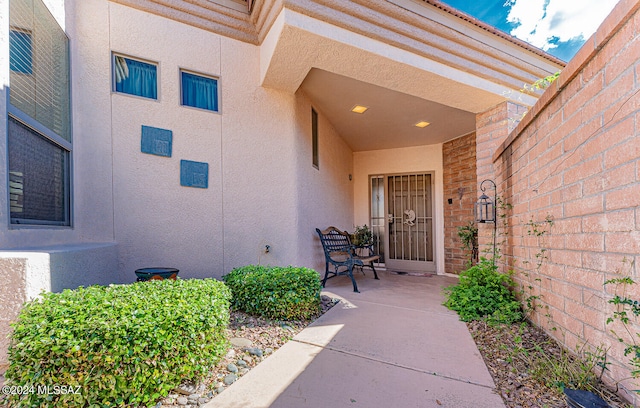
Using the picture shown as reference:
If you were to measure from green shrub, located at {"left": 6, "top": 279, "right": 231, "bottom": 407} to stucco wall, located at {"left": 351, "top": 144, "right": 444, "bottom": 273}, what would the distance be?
5306mm

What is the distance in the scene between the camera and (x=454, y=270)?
5699 millimetres

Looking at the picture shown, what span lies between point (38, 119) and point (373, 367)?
3.43 metres

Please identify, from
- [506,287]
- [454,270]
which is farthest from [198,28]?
[454,270]

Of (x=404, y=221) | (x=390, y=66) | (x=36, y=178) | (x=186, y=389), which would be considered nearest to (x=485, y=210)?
(x=390, y=66)

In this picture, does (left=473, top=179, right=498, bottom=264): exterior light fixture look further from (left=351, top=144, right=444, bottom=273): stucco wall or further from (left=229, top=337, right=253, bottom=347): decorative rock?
(left=229, top=337, right=253, bottom=347): decorative rock

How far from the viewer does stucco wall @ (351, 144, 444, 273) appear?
6094mm

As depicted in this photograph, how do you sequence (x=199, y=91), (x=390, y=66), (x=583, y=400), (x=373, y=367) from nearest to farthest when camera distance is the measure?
(x=583, y=400)
(x=373, y=367)
(x=390, y=66)
(x=199, y=91)

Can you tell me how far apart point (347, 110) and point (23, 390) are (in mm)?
4681

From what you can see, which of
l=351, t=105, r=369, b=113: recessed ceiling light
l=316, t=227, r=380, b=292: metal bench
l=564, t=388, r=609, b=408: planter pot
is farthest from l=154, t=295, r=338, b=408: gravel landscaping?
l=351, t=105, r=369, b=113: recessed ceiling light

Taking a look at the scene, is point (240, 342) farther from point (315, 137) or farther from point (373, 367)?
point (315, 137)

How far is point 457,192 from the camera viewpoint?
570 cm

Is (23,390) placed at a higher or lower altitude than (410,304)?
higher

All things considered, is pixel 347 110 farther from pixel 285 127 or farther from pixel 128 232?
pixel 128 232

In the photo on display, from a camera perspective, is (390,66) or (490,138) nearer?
(390,66)
